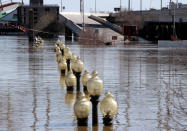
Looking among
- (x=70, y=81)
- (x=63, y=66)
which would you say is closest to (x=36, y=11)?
(x=63, y=66)

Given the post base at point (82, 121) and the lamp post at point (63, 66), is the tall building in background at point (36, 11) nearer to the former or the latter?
the lamp post at point (63, 66)

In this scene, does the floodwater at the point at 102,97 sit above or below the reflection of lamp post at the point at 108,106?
below

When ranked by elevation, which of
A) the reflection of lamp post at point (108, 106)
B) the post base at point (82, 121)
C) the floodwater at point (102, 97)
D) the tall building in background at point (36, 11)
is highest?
the tall building in background at point (36, 11)

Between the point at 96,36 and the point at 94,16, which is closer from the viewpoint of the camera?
the point at 96,36

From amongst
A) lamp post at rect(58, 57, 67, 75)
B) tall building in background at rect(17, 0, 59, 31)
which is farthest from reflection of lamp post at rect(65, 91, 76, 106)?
tall building in background at rect(17, 0, 59, 31)

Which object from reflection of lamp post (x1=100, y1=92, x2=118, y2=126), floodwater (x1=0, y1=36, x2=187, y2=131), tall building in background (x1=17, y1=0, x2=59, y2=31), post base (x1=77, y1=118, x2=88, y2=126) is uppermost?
tall building in background (x1=17, y1=0, x2=59, y2=31)

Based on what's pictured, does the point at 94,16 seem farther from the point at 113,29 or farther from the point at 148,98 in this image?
the point at 148,98

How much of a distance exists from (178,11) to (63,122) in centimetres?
9256

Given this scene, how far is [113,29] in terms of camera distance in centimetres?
11638

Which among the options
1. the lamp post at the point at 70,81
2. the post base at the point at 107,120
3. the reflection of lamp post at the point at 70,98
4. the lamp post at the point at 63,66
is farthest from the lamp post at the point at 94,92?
the lamp post at the point at 63,66

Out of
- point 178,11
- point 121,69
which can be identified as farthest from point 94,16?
point 121,69

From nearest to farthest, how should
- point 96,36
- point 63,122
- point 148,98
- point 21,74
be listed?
point 63,122 → point 148,98 → point 21,74 → point 96,36

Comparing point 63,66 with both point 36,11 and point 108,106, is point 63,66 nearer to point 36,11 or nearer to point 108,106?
point 108,106

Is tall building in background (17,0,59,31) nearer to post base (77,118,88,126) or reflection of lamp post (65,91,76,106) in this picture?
reflection of lamp post (65,91,76,106)
